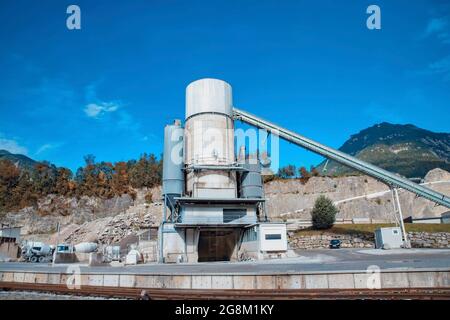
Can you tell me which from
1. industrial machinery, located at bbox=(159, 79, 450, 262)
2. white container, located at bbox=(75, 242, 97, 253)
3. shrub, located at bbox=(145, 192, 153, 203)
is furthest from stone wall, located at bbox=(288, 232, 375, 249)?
shrub, located at bbox=(145, 192, 153, 203)

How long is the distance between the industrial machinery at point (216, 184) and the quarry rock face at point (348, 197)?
130ft

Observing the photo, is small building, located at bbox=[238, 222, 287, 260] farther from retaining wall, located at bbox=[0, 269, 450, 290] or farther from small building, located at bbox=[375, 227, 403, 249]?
retaining wall, located at bbox=[0, 269, 450, 290]

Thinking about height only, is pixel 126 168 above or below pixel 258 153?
above

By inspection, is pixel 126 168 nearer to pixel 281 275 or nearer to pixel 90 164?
pixel 90 164

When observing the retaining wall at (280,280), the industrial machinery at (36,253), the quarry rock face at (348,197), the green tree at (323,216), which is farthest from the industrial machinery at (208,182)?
the quarry rock face at (348,197)

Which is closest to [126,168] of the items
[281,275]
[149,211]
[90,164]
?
[90,164]

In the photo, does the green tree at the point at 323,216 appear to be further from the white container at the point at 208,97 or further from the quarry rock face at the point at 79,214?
the quarry rock face at the point at 79,214

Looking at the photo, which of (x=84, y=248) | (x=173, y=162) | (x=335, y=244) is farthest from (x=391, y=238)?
(x=84, y=248)

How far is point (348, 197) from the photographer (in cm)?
8562

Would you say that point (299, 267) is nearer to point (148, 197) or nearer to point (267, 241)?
point (267, 241)

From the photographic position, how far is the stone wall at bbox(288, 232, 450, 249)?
46.5m

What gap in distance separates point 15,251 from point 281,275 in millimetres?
52693

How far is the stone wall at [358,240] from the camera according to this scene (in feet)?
153
